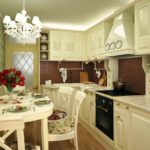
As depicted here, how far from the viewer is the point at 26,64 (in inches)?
186

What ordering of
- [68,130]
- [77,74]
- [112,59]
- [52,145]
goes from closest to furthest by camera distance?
[68,130] < [52,145] < [112,59] < [77,74]

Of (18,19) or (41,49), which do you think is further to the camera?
(41,49)

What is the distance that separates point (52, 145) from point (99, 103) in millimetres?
1040

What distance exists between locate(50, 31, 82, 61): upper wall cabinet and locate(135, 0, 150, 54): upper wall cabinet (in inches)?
92.9

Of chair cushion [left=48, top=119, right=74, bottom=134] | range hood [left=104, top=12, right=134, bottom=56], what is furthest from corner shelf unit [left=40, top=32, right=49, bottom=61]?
chair cushion [left=48, top=119, right=74, bottom=134]

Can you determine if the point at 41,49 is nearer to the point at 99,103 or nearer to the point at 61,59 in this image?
the point at 61,59

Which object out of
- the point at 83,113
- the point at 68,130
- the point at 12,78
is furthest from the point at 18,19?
the point at 83,113

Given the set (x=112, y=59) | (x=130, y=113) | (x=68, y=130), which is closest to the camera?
(x=130, y=113)

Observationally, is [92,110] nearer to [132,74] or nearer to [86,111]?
[86,111]

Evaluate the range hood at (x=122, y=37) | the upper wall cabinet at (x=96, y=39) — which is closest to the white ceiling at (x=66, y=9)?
the upper wall cabinet at (x=96, y=39)

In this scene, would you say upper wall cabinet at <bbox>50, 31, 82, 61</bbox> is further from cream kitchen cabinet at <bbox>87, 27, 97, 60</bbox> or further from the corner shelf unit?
cream kitchen cabinet at <bbox>87, 27, 97, 60</bbox>

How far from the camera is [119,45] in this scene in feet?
9.26

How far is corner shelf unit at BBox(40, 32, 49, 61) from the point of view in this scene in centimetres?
452

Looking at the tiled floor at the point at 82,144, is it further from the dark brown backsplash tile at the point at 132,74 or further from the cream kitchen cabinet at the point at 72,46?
the cream kitchen cabinet at the point at 72,46
